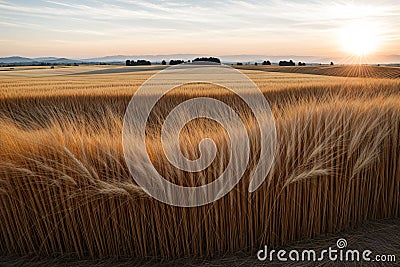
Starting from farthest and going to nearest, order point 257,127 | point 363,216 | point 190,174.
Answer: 1. point 363,216
2. point 257,127
3. point 190,174

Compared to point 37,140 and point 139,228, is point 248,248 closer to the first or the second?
point 139,228

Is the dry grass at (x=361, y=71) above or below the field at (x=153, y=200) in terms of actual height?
above

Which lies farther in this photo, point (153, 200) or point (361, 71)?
point (361, 71)

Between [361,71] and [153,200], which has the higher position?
[361,71]

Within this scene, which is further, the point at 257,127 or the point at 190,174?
the point at 257,127

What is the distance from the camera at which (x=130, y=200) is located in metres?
1.30

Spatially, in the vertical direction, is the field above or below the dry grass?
below

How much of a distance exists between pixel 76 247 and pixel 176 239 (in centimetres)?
42

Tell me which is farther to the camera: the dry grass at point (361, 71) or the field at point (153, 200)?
the dry grass at point (361, 71)

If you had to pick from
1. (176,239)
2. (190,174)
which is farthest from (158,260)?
(190,174)

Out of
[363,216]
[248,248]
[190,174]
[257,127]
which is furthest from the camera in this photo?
[363,216]

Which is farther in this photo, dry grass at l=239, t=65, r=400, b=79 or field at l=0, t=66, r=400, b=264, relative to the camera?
dry grass at l=239, t=65, r=400, b=79

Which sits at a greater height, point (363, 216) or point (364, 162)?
point (364, 162)

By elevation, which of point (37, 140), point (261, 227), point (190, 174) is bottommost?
point (261, 227)
